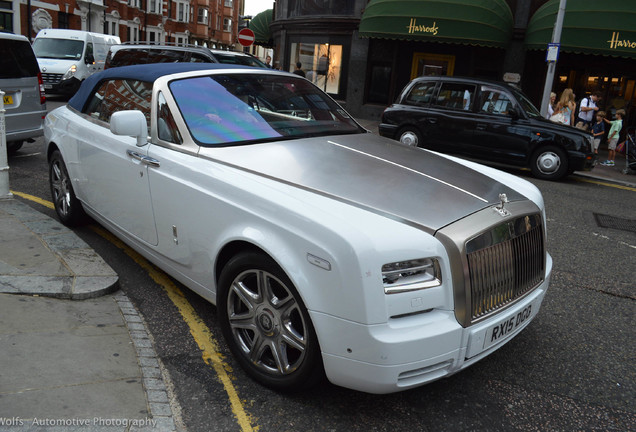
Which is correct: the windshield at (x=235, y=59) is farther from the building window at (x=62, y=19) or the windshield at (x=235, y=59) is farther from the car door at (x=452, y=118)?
the building window at (x=62, y=19)

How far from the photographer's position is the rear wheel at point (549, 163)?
11031 mm

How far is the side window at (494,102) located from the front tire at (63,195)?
8.83 meters

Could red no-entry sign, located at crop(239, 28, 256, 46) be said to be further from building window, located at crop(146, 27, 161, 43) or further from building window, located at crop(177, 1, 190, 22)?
building window, located at crop(177, 1, 190, 22)

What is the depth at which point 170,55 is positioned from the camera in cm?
1452

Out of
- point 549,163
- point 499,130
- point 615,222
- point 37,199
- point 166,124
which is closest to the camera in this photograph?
point 166,124

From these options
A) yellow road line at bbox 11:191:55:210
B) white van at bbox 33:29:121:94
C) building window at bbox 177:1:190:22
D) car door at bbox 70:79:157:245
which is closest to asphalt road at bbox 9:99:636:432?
car door at bbox 70:79:157:245

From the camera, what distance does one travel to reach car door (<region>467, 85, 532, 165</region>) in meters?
11.4

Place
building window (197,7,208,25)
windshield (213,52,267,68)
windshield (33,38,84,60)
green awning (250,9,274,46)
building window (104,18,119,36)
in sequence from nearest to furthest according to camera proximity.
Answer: windshield (213,52,267,68) < windshield (33,38,84,60) < green awning (250,9,274,46) < building window (104,18,119,36) < building window (197,7,208,25)

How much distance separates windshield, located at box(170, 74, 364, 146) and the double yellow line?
122 cm

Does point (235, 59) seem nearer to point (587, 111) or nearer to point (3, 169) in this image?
point (3, 169)

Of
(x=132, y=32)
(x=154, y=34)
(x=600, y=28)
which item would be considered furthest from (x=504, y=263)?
(x=154, y=34)

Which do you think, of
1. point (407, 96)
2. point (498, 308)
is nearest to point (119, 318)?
point (498, 308)

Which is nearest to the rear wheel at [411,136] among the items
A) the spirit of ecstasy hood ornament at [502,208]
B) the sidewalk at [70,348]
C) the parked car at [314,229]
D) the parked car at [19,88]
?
the parked car at [19,88]

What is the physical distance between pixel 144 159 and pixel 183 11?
66430mm
